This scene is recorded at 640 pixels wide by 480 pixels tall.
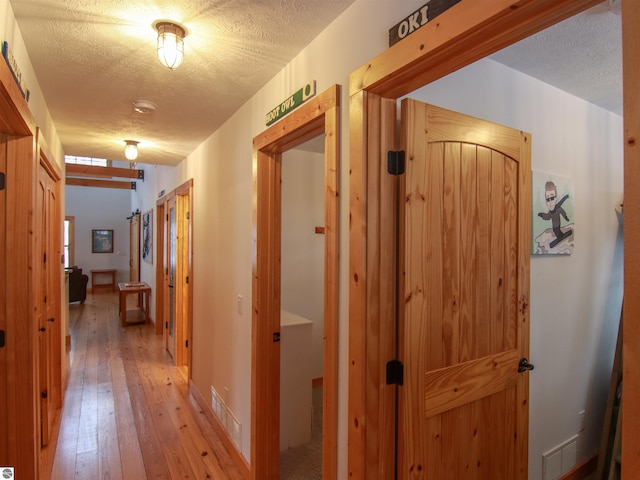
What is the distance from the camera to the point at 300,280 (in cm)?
390

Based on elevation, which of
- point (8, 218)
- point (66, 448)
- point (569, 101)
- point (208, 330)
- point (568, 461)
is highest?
point (569, 101)

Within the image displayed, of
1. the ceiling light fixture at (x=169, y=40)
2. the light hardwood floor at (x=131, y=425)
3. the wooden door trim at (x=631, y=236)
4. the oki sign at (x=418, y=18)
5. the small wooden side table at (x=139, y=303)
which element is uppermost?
the ceiling light fixture at (x=169, y=40)

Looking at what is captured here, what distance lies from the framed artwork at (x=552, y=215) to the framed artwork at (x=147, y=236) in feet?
20.1

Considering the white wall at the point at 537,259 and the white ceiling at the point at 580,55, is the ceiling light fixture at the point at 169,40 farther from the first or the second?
the white ceiling at the point at 580,55

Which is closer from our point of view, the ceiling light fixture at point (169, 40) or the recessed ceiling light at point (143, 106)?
the ceiling light fixture at point (169, 40)

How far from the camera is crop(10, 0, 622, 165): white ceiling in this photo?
1.40m

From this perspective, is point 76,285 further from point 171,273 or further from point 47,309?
point 47,309

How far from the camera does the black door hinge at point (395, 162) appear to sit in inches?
51.2

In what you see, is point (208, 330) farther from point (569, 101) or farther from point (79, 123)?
point (569, 101)

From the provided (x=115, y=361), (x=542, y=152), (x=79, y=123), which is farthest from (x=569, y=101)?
(x=115, y=361)

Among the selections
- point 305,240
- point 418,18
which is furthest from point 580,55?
point 305,240

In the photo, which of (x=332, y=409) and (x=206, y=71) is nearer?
(x=332, y=409)

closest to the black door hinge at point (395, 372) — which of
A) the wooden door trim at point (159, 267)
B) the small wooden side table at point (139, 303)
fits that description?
the wooden door trim at point (159, 267)

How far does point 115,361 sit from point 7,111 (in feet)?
12.5
